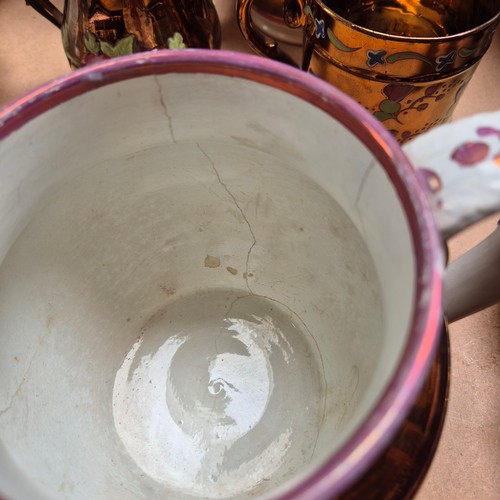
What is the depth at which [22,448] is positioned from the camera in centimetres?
27

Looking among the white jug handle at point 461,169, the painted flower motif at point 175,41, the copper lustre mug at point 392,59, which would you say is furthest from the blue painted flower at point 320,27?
the white jug handle at point 461,169

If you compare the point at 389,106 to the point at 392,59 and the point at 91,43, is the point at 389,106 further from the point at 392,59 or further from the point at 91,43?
the point at 91,43

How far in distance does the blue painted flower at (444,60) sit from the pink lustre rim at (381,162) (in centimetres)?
22

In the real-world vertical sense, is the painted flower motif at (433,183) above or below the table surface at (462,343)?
above

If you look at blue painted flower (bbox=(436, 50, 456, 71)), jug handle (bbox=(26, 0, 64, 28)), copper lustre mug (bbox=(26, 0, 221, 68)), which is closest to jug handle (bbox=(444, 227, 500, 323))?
blue painted flower (bbox=(436, 50, 456, 71))

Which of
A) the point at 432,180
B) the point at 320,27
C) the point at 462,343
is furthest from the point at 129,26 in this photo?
the point at 462,343

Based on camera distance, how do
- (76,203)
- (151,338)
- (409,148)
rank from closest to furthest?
(409,148), (76,203), (151,338)

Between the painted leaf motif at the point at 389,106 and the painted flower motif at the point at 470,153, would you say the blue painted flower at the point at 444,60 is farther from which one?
the painted flower motif at the point at 470,153

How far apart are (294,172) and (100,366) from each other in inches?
7.7

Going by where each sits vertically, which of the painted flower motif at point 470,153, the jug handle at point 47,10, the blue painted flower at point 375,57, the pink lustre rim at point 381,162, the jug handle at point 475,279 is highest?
the painted flower motif at point 470,153

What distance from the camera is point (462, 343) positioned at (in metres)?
0.48

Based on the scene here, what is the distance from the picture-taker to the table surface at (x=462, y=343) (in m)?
0.43

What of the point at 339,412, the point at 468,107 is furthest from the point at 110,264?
the point at 468,107

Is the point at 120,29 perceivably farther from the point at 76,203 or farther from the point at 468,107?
the point at 468,107
